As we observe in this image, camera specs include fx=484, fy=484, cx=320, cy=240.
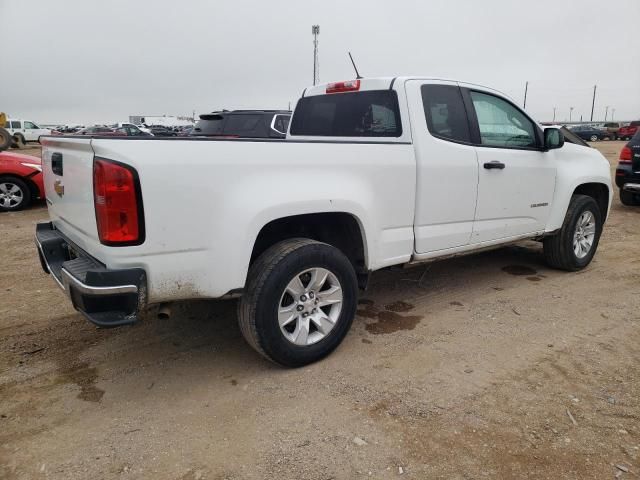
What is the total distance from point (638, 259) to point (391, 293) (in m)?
3.27

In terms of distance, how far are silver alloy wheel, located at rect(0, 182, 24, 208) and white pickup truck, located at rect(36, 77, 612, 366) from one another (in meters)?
6.32

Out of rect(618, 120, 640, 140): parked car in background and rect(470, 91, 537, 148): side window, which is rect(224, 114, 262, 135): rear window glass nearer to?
rect(470, 91, 537, 148): side window

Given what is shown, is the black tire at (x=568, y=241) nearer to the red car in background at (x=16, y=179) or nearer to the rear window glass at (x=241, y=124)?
the rear window glass at (x=241, y=124)

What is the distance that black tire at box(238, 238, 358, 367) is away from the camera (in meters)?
2.83

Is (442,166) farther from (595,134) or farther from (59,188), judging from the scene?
(595,134)

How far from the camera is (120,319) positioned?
247 cm

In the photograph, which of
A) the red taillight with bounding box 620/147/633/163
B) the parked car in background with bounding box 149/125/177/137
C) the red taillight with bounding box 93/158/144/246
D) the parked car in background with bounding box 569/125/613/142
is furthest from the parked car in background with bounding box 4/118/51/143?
the parked car in background with bounding box 569/125/613/142

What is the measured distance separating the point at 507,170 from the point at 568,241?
1.44m

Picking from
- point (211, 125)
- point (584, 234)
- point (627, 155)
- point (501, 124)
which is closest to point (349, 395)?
point (501, 124)

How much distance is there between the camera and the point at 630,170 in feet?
28.8

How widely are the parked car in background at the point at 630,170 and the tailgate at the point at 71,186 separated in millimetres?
9128

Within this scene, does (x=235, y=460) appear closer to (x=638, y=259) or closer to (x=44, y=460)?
(x=44, y=460)

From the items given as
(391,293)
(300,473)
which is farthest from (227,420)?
(391,293)

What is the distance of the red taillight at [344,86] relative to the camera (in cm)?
401
